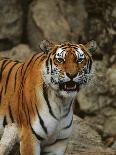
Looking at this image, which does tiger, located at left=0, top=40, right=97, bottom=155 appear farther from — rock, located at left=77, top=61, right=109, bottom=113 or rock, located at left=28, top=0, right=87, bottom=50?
rock, located at left=28, top=0, right=87, bottom=50

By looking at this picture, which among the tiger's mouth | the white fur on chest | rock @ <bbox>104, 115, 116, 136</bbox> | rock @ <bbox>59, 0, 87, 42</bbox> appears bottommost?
rock @ <bbox>104, 115, 116, 136</bbox>

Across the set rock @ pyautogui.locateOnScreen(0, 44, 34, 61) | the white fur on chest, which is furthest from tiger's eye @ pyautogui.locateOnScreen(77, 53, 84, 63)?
rock @ pyautogui.locateOnScreen(0, 44, 34, 61)

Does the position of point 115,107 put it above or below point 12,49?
below

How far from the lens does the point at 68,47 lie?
176 inches

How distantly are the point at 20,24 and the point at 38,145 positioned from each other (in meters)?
4.27

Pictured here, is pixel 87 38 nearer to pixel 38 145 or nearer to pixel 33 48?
pixel 33 48

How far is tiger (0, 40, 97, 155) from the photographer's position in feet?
14.4

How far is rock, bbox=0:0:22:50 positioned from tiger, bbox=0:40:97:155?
3.59 meters

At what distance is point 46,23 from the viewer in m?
8.63

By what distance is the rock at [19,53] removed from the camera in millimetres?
8406

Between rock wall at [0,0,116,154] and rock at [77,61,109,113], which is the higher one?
rock wall at [0,0,116,154]

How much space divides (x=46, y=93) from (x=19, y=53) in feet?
12.7

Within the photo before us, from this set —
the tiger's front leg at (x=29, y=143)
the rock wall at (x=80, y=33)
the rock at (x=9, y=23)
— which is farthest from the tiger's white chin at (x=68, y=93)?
the rock at (x=9, y=23)

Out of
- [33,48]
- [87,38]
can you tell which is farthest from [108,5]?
[33,48]
